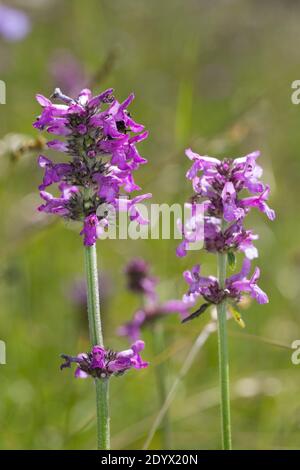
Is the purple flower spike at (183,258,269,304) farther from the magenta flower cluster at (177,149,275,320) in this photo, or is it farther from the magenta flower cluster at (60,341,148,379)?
the magenta flower cluster at (60,341,148,379)

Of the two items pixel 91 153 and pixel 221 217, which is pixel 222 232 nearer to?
pixel 221 217

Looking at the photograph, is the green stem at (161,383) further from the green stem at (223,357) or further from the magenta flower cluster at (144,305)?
the green stem at (223,357)

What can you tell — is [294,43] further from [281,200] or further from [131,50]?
[281,200]

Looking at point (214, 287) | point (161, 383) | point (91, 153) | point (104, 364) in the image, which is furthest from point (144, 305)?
point (91, 153)

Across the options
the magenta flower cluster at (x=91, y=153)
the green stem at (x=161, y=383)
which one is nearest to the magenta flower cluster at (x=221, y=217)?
the magenta flower cluster at (x=91, y=153)

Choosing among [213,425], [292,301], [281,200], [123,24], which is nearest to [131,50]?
[123,24]

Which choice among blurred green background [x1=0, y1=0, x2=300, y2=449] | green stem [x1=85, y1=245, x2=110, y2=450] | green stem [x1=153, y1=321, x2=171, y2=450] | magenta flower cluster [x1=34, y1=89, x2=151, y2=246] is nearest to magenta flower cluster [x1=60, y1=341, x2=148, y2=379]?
green stem [x1=85, y1=245, x2=110, y2=450]
